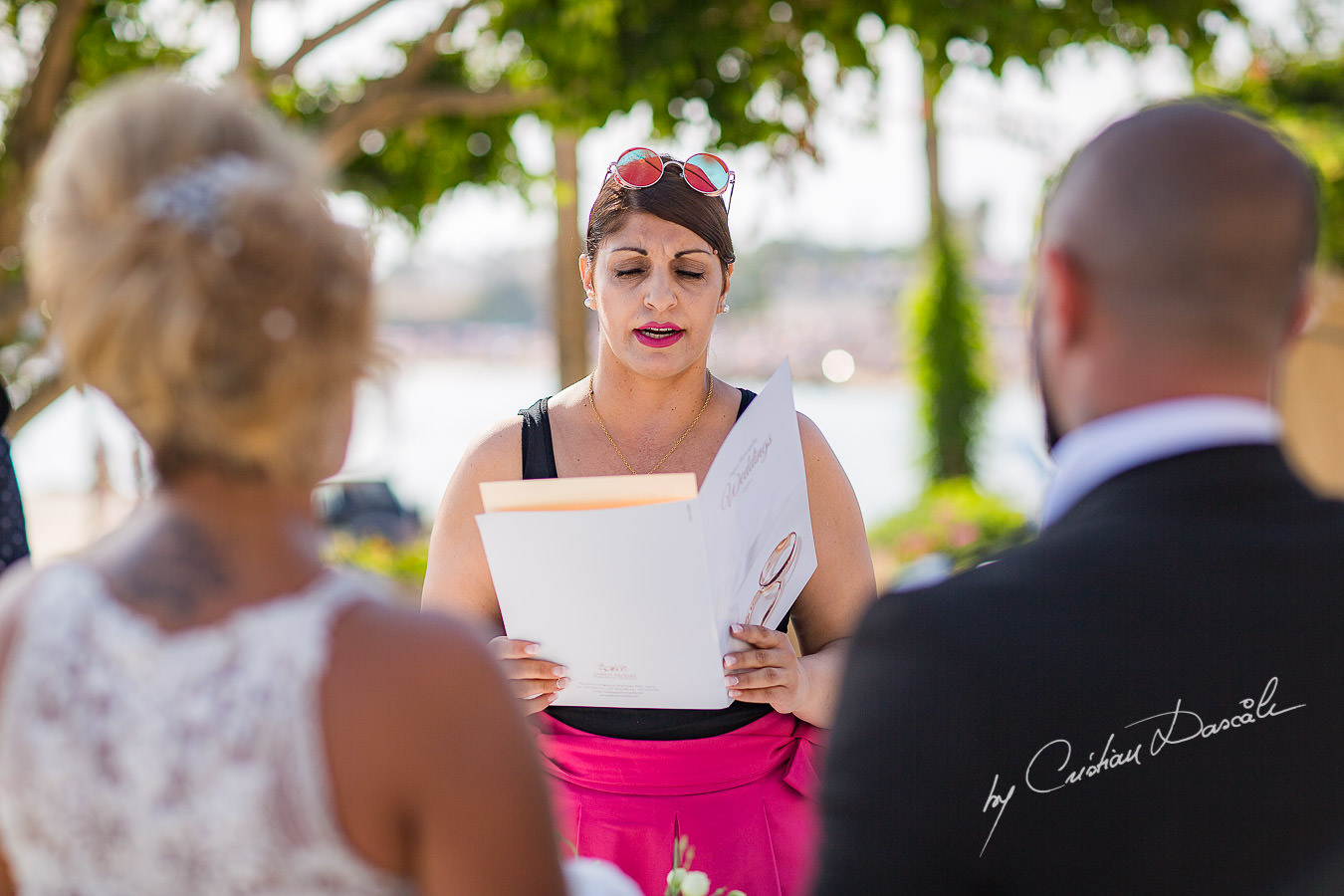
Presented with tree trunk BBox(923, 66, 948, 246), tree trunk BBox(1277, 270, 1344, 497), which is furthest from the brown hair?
tree trunk BBox(1277, 270, 1344, 497)

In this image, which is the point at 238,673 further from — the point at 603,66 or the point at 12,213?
the point at 12,213

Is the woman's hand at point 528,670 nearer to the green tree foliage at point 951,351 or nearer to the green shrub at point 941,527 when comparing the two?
the green shrub at point 941,527

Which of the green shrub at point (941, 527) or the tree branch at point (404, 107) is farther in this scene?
the green shrub at point (941, 527)

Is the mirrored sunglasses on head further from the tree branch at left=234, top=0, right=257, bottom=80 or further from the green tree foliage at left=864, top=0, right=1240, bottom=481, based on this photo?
the tree branch at left=234, top=0, right=257, bottom=80

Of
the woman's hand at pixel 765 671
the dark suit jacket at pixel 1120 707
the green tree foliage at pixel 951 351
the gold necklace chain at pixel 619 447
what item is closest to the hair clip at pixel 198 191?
the dark suit jacket at pixel 1120 707

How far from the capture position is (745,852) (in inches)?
82.7

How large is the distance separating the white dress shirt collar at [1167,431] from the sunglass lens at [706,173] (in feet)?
4.70

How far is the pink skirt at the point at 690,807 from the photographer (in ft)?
6.86

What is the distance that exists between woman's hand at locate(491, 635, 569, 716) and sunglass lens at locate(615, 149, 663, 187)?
0.95 m

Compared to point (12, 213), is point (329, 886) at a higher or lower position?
lower

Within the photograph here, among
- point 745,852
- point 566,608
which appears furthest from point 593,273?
point 745,852

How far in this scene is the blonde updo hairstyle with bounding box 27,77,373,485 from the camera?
99 centimetres

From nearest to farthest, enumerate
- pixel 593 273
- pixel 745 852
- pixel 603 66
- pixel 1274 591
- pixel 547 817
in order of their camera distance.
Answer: pixel 1274 591 < pixel 547 817 < pixel 745 852 < pixel 593 273 < pixel 603 66

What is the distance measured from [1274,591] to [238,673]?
916mm
